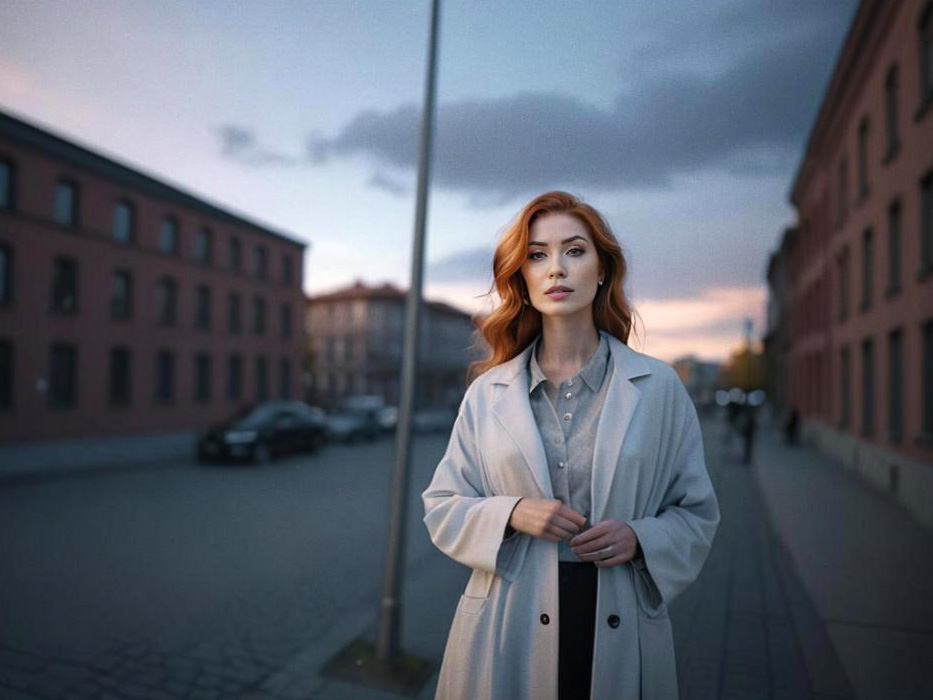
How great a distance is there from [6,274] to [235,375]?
41.7 feet

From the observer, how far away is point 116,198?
24.6m

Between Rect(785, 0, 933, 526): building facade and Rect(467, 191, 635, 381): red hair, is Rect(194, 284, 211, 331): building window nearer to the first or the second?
Rect(785, 0, 933, 526): building facade

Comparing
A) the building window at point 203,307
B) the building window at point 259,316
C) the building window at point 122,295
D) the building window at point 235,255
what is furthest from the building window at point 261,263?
the building window at point 122,295

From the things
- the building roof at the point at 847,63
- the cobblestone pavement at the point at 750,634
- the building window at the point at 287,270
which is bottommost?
the cobblestone pavement at the point at 750,634

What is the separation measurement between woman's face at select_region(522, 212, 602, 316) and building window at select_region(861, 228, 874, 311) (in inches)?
670

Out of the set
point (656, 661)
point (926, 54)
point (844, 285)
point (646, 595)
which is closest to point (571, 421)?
point (646, 595)

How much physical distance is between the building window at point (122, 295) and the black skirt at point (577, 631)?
89.6ft

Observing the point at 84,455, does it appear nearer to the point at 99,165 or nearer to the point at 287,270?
the point at 99,165

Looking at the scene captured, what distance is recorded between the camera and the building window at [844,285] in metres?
18.8

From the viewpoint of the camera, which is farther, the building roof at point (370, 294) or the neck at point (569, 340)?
the building roof at point (370, 294)

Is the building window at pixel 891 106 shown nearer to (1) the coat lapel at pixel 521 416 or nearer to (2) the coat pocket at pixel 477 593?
(1) the coat lapel at pixel 521 416

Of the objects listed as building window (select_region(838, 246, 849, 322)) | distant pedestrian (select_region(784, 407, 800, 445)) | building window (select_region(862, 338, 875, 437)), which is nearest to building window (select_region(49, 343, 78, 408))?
building window (select_region(862, 338, 875, 437))

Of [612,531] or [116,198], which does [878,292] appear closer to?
[612,531]

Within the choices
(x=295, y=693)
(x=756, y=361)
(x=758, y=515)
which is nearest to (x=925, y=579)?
(x=758, y=515)
